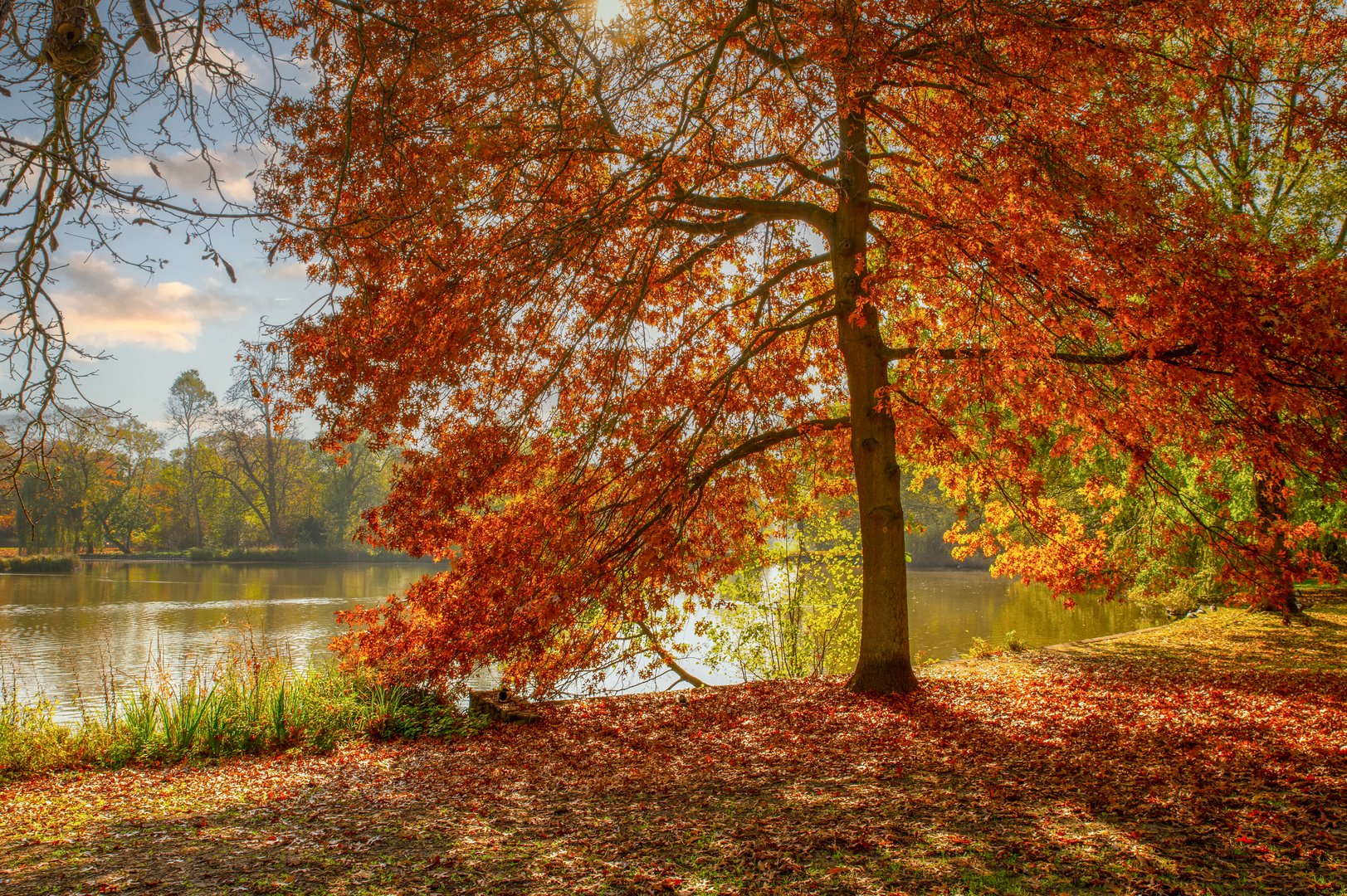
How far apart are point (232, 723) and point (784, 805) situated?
5.75 meters

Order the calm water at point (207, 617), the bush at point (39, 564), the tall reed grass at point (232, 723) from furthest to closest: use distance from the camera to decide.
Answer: the bush at point (39, 564) → the calm water at point (207, 617) → the tall reed grass at point (232, 723)

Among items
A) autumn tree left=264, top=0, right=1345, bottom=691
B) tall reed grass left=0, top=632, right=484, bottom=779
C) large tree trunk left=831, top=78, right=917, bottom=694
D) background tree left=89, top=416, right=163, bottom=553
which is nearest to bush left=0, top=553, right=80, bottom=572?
background tree left=89, top=416, right=163, bottom=553

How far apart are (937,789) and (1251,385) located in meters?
3.50

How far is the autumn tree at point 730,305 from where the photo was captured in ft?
18.6

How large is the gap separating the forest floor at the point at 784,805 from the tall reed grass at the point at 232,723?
1.55ft

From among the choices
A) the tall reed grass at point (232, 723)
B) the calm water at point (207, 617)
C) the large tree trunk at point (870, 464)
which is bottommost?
the calm water at point (207, 617)

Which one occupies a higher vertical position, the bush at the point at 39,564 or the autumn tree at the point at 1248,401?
the autumn tree at the point at 1248,401

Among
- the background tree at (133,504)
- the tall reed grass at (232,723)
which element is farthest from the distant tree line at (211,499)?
the tall reed grass at (232,723)

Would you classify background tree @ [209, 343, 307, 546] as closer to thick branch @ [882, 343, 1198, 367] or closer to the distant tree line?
the distant tree line

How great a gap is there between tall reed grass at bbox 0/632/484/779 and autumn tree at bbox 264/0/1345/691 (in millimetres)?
A: 584

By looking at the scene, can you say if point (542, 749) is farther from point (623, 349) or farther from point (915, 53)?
point (915, 53)

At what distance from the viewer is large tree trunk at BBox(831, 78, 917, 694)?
8.03 metres

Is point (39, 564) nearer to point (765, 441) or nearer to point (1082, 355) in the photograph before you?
point (765, 441)

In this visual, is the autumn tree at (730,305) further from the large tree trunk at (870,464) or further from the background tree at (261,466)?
the background tree at (261,466)
